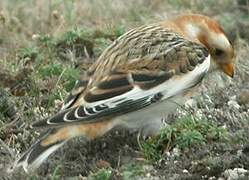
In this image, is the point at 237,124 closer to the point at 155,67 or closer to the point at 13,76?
the point at 155,67

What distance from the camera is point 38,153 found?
5.89 meters

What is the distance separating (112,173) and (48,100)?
1476 mm

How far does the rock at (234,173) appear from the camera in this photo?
5.61m

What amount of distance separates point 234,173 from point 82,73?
2393 millimetres

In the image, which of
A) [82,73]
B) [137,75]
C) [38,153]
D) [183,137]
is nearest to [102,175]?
[38,153]

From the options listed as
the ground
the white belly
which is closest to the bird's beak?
the ground

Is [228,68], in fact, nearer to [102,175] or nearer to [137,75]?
[137,75]

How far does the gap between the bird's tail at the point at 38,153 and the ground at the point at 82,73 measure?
58 mm

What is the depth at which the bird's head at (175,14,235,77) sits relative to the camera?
7012 mm

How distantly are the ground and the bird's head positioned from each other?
0.66 feet

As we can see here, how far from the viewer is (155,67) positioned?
6387 mm

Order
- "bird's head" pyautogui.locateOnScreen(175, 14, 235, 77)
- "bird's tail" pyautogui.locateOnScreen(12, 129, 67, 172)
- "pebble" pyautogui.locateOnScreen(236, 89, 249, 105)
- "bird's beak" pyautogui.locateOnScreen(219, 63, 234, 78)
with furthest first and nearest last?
1. "bird's beak" pyautogui.locateOnScreen(219, 63, 234, 78)
2. "bird's head" pyautogui.locateOnScreen(175, 14, 235, 77)
3. "pebble" pyautogui.locateOnScreen(236, 89, 249, 105)
4. "bird's tail" pyautogui.locateOnScreen(12, 129, 67, 172)

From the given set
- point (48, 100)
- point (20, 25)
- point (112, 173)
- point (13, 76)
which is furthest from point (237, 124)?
point (20, 25)

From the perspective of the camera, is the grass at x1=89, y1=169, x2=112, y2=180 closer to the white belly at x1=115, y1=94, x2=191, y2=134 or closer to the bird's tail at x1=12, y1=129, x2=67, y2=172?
the bird's tail at x1=12, y1=129, x2=67, y2=172
